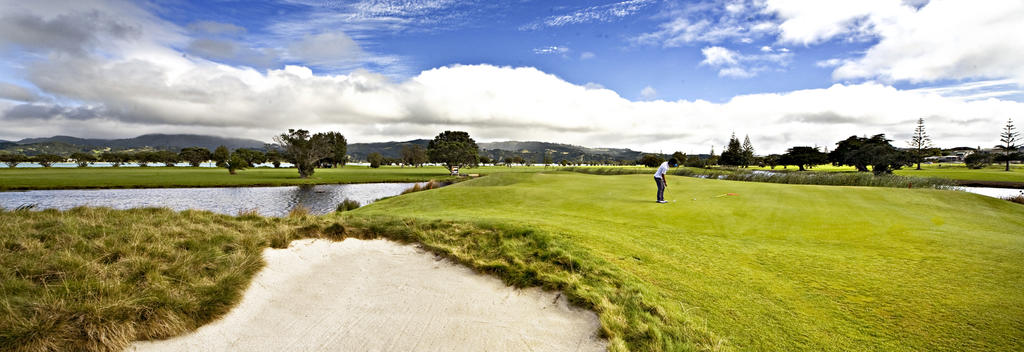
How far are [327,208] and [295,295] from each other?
70.3 feet

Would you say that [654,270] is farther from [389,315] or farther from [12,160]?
[12,160]

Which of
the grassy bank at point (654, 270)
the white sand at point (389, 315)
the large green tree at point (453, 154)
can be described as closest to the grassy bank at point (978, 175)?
the grassy bank at point (654, 270)

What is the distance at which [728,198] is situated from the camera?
14.3 meters

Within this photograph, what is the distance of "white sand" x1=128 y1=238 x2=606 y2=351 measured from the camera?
14.1ft

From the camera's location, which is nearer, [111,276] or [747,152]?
[111,276]

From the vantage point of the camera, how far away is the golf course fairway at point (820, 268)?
394 centimetres

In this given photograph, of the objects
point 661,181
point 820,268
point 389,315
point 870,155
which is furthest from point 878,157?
point 389,315

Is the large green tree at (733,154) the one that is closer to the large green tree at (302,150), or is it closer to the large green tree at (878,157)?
the large green tree at (878,157)

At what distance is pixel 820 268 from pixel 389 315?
7.04 metres

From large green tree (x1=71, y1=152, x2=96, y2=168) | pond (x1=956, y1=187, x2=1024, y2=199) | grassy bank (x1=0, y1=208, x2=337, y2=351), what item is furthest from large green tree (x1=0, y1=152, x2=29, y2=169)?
pond (x1=956, y1=187, x2=1024, y2=199)

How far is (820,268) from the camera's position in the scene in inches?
238

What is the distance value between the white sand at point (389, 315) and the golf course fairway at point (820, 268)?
31.2 inches

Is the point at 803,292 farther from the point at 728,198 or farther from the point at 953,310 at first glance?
the point at 728,198

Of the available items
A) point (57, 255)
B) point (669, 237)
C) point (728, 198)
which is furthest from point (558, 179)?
point (57, 255)
